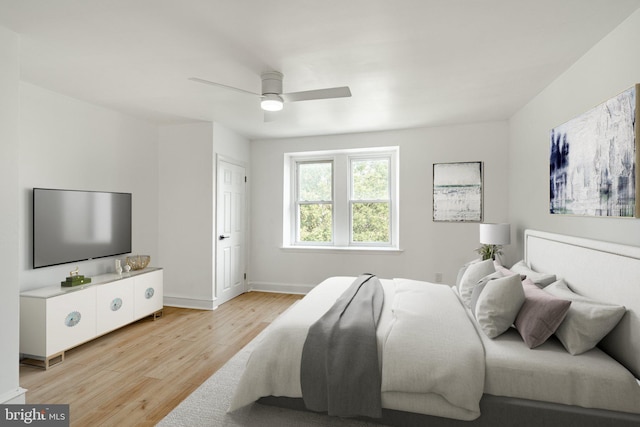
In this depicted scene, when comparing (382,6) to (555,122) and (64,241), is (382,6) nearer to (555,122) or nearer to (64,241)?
(555,122)

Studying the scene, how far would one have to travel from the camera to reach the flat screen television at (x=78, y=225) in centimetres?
306

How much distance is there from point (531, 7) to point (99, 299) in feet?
13.6

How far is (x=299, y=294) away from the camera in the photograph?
205 inches

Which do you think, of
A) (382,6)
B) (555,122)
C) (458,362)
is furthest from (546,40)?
(458,362)

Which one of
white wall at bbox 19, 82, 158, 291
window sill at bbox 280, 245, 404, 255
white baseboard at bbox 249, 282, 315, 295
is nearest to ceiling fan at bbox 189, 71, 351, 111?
white wall at bbox 19, 82, 158, 291

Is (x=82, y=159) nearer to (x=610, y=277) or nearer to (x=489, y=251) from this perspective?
(x=610, y=277)

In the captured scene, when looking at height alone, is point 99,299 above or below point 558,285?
below

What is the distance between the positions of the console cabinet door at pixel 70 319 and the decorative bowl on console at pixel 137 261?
2.32ft

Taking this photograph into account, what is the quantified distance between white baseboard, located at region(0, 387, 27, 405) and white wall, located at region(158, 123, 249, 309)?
225 centimetres

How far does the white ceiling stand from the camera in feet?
6.38

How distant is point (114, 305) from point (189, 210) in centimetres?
151

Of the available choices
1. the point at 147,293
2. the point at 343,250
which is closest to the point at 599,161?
the point at 343,250

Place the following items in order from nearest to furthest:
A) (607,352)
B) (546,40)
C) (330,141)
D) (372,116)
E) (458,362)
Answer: (458,362) → (607,352) → (546,40) → (372,116) → (330,141)

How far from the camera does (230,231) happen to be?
16.1ft
